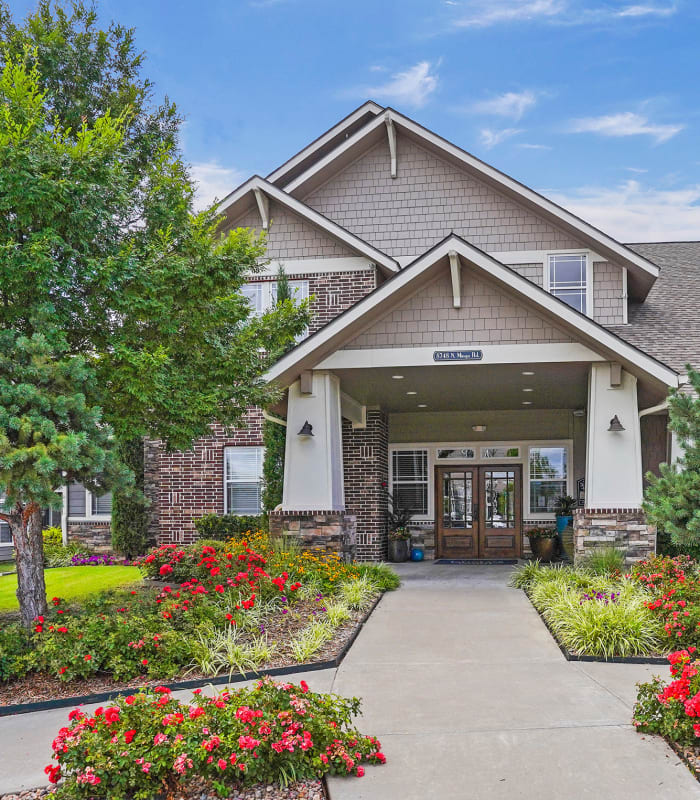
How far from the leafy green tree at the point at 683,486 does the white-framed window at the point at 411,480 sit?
9.41 meters

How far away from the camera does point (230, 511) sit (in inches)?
674

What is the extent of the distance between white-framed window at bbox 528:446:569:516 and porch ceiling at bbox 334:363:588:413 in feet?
3.86

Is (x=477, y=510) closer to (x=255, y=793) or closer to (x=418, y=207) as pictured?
(x=418, y=207)

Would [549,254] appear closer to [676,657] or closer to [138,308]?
[138,308]

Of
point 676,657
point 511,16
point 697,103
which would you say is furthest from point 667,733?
point 697,103

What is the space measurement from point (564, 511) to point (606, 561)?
587 centimetres

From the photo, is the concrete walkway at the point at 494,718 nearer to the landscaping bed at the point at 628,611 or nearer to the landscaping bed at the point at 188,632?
the landscaping bed at the point at 628,611

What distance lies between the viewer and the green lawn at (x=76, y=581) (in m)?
10.9

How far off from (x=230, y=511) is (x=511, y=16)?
38.4 ft

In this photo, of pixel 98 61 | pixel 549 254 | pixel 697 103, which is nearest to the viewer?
pixel 98 61

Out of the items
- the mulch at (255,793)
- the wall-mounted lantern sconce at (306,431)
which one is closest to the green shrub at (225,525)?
the wall-mounted lantern sconce at (306,431)

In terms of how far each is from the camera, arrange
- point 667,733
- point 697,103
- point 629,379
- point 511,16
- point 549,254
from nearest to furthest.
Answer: point 667,733 < point 629,379 < point 511,16 < point 549,254 < point 697,103

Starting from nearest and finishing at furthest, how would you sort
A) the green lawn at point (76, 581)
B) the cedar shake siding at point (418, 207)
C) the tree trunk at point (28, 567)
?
the tree trunk at point (28, 567) < the green lawn at point (76, 581) < the cedar shake siding at point (418, 207)

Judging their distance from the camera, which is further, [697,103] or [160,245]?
[697,103]
